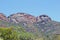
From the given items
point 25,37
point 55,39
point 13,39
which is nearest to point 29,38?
point 25,37

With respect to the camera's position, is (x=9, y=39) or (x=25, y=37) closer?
(x=9, y=39)

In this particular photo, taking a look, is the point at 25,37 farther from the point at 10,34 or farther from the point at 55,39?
the point at 55,39

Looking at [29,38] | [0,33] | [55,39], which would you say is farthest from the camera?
[55,39]

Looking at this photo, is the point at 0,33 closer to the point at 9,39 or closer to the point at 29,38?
the point at 9,39

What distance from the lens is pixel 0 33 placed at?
37.8 meters

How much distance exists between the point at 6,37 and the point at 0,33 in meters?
1.93

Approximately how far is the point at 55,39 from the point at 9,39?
4745 inches

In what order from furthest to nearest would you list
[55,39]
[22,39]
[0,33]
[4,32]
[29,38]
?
[55,39] → [29,38] → [22,39] → [4,32] → [0,33]

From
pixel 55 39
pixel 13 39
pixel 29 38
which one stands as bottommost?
pixel 55 39

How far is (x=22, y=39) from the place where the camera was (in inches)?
3329

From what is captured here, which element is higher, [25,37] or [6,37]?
[6,37]

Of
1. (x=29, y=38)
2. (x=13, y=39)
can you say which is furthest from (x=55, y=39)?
(x=13, y=39)

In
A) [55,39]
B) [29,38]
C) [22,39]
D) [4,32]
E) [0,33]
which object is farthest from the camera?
[55,39]

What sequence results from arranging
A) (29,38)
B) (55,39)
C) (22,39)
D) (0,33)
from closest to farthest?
(0,33), (22,39), (29,38), (55,39)
